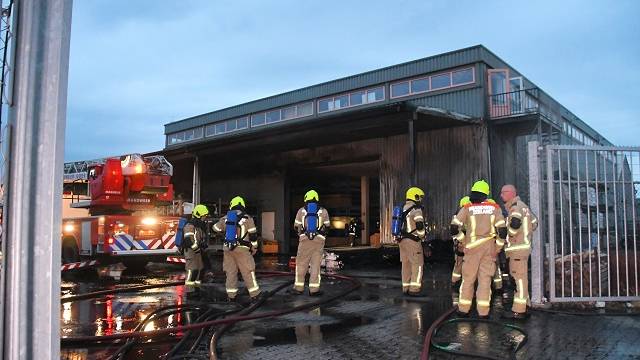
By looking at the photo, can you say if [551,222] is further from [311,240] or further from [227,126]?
[227,126]

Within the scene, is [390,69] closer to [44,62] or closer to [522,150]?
[522,150]

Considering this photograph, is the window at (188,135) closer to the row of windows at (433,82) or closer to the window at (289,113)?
the window at (289,113)

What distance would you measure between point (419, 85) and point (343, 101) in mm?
3675

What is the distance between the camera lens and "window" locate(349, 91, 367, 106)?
2002cm

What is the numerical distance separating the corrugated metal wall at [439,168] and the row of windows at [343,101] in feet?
6.23

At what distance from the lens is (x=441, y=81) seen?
17.6 m

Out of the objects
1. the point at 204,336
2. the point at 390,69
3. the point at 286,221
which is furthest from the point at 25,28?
the point at 286,221

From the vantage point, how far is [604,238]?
6.86 meters

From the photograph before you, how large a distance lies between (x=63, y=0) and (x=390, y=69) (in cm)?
1794

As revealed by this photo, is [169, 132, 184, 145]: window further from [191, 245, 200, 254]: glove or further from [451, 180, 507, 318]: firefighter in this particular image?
[451, 180, 507, 318]: firefighter

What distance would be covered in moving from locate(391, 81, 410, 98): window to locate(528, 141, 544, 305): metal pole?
1212 cm

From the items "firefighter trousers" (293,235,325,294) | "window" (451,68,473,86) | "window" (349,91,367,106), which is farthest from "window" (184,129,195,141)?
"firefighter trousers" (293,235,325,294)

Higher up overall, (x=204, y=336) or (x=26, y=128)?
(x=26, y=128)

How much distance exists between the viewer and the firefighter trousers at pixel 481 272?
6.17 metres
